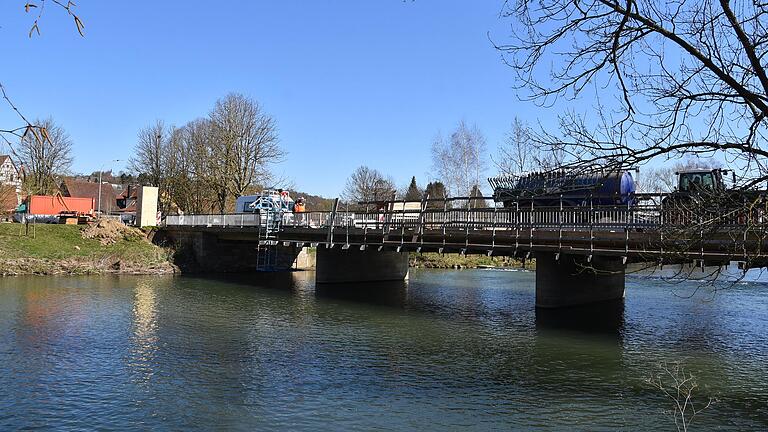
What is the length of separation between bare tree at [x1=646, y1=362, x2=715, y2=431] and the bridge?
2901 millimetres

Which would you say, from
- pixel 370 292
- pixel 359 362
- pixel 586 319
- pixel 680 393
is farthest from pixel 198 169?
pixel 680 393

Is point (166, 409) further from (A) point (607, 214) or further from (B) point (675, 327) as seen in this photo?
(B) point (675, 327)

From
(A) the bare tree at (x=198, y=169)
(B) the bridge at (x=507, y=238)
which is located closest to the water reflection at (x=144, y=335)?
(B) the bridge at (x=507, y=238)

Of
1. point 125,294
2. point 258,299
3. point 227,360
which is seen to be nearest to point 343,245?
point 258,299

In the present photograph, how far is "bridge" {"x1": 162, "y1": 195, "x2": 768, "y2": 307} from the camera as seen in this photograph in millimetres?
20094

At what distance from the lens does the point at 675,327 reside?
910 inches

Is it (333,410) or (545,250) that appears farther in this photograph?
(545,250)

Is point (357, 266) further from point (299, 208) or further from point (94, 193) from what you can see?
point (94, 193)

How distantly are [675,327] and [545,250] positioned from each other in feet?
18.9

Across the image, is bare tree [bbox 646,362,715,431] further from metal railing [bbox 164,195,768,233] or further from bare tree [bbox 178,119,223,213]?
bare tree [bbox 178,119,223,213]

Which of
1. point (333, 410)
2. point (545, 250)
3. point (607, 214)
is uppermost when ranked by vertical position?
point (607, 214)

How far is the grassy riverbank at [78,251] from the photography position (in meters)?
37.5

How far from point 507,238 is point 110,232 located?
31635 millimetres

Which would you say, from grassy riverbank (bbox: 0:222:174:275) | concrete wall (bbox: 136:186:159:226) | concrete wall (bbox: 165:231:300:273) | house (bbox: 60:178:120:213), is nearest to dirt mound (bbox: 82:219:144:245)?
grassy riverbank (bbox: 0:222:174:275)
